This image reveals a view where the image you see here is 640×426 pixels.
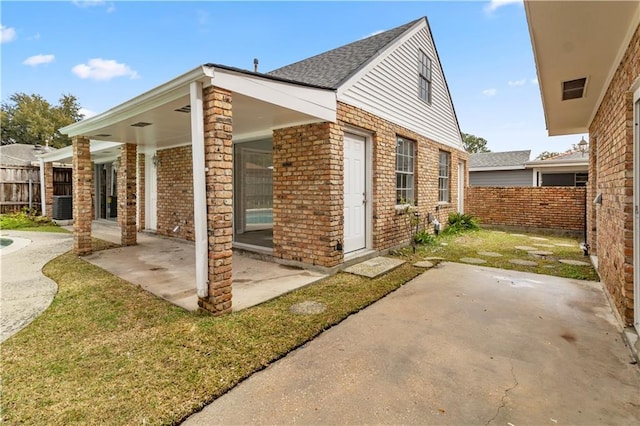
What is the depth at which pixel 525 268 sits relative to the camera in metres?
5.74

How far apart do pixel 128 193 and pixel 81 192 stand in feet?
3.59

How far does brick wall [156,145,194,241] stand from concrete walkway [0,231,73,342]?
7.39ft

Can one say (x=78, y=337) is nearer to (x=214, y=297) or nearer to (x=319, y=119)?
(x=214, y=297)

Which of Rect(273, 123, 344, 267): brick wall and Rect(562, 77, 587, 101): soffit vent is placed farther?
Rect(273, 123, 344, 267): brick wall

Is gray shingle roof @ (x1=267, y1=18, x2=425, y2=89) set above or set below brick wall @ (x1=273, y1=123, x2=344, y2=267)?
above

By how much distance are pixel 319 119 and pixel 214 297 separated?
10.3 ft

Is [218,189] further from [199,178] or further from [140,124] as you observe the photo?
[140,124]

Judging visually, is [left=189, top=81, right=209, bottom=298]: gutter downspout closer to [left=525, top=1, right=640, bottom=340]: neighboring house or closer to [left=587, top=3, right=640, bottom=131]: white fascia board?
[left=525, top=1, right=640, bottom=340]: neighboring house

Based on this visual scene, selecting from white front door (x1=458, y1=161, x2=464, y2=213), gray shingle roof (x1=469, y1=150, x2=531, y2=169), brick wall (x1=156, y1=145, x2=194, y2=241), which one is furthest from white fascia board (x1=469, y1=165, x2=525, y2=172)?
brick wall (x1=156, y1=145, x2=194, y2=241)

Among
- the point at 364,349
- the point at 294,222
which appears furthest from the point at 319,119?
the point at 364,349

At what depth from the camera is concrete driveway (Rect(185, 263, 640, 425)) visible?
1938mm

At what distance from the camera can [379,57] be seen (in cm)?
643

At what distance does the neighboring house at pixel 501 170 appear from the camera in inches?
639

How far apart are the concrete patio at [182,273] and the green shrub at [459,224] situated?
6.55m
